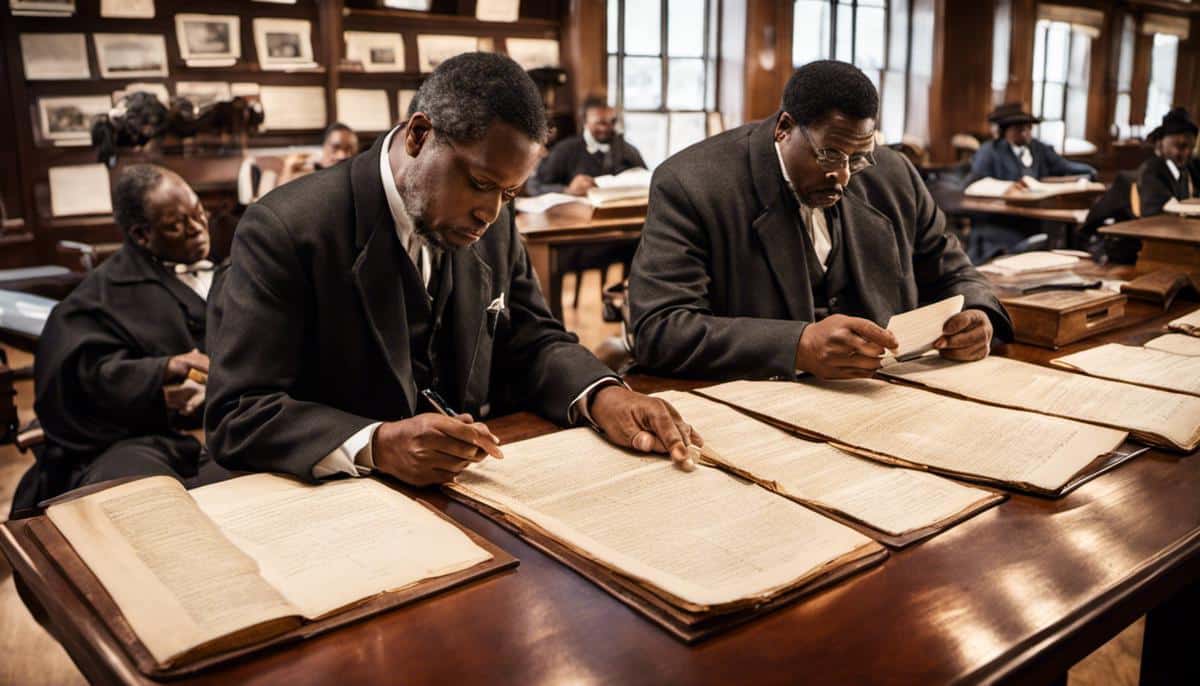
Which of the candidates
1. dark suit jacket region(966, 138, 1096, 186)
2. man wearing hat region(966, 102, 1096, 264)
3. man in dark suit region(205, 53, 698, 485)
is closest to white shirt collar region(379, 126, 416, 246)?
man in dark suit region(205, 53, 698, 485)

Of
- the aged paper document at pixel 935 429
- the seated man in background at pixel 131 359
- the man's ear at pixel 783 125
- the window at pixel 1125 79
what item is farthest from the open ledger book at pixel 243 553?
the window at pixel 1125 79

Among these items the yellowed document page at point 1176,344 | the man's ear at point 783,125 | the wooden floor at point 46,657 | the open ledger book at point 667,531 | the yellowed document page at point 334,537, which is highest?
the man's ear at point 783,125

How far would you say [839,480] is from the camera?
1.24 m

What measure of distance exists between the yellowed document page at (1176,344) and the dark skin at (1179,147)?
457 centimetres

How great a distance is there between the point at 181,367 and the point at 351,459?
1320 mm

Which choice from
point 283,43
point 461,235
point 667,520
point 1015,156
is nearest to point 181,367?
point 461,235

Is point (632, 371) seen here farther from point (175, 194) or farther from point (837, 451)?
point (175, 194)

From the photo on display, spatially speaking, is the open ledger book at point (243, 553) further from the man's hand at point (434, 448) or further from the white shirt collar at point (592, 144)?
the white shirt collar at point (592, 144)

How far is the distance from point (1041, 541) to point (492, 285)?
0.97 metres

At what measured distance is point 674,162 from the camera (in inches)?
83.9

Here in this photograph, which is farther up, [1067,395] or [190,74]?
[190,74]

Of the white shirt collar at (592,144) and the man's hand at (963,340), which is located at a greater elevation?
the white shirt collar at (592,144)

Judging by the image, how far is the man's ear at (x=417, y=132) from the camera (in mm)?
1403

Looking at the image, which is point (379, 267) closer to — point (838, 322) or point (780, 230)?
point (838, 322)
